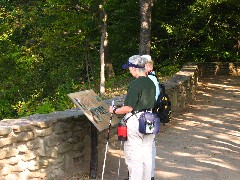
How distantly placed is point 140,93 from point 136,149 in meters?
0.73

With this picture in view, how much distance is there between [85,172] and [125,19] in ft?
44.1

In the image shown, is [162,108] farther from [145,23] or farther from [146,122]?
[145,23]

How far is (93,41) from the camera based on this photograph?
20156 mm

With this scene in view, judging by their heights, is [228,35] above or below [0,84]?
above

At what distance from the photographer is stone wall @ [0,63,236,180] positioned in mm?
4926

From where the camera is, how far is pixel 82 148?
6297 mm

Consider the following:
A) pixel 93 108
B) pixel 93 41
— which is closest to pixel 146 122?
pixel 93 108

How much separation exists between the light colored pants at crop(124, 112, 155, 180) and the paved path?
1512 millimetres

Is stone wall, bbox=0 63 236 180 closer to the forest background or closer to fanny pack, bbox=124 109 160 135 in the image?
fanny pack, bbox=124 109 160 135

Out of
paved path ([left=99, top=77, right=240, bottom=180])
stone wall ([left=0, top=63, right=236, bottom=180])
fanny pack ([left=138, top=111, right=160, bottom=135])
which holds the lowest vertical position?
paved path ([left=99, top=77, right=240, bottom=180])

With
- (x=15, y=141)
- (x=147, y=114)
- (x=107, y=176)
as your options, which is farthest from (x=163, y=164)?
(x=15, y=141)

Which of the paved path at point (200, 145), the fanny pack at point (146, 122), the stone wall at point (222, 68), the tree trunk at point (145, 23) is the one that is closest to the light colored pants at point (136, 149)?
Result: the fanny pack at point (146, 122)

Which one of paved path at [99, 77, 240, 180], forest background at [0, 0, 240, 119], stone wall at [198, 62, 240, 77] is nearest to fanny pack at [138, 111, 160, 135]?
paved path at [99, 77, 240, 180]

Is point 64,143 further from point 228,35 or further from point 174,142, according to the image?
point 228,35
